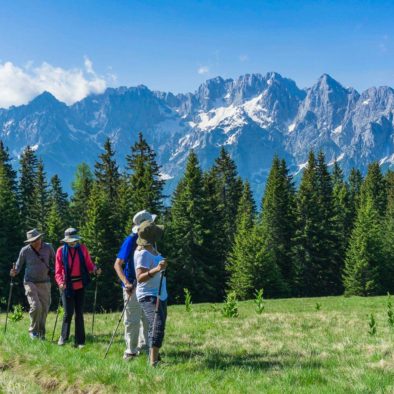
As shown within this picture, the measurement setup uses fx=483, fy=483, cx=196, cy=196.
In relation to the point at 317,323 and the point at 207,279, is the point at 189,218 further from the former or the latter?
the point at 317,323

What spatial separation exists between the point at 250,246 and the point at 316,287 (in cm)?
1539

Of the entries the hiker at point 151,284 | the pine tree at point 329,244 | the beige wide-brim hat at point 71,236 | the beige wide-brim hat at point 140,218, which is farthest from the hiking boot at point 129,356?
the pine tree at point 329,244

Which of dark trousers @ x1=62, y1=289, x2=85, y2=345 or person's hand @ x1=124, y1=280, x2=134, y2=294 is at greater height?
person's hand @ x1=124, y1=280, x2=134, y2=294

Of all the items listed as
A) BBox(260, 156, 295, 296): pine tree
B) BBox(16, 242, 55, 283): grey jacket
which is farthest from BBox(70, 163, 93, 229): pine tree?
BBox(16, 242, 55, 283): grey jacket

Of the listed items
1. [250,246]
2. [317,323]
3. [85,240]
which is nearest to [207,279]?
[250,246]

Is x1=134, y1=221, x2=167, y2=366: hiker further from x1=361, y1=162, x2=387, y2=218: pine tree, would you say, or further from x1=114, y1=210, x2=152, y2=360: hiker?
x1=361, y1=162, x2=387, y2=218: pine tree

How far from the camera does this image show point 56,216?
51500mm

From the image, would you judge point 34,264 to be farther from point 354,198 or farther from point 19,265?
point 354,198

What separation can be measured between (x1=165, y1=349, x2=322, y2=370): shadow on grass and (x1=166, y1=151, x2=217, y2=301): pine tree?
132 feet

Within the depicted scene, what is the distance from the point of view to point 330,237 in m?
61.3

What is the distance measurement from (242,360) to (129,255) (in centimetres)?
290

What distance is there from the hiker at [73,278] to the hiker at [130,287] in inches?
67.9

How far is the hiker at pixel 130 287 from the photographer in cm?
904

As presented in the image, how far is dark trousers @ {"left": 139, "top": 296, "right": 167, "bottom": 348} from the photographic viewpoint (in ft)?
26.5
